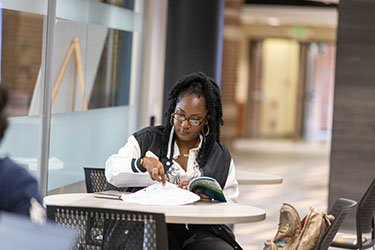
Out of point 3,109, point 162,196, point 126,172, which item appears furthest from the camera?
point 126,172

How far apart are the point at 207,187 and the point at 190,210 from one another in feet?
0.88

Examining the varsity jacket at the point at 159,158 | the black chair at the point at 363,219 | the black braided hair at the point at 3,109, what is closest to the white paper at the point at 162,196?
the varsity jacket at the point at 159,158

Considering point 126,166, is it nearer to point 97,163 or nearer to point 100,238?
point 100,238

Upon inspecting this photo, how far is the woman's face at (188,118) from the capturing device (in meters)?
4.09

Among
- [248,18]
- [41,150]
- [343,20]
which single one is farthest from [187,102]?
[248,18]

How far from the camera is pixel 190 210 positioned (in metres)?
3.63

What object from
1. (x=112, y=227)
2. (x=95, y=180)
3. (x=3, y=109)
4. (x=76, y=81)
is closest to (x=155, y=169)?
(x=112, y=227)

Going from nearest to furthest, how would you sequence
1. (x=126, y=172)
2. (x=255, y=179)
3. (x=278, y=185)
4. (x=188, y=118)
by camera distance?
(x=126, y=172) → (x=188, y=118) → (x=255, y=179) → (x=278, y=185)

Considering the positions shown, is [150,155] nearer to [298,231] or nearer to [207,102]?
[207,102]

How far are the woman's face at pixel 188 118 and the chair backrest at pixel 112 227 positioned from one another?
683 mm

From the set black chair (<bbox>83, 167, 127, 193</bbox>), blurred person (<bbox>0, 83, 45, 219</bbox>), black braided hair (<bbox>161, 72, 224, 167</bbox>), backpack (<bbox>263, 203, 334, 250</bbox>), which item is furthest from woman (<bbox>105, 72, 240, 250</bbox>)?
blurred person (<bbox>0, 83, 45, 219</bbox>)

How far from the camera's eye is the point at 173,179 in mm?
4133

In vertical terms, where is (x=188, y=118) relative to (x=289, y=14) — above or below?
below

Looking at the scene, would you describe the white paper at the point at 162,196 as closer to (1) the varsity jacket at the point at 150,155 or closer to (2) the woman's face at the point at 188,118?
(1) the varsity jacket at the point at 150,155
